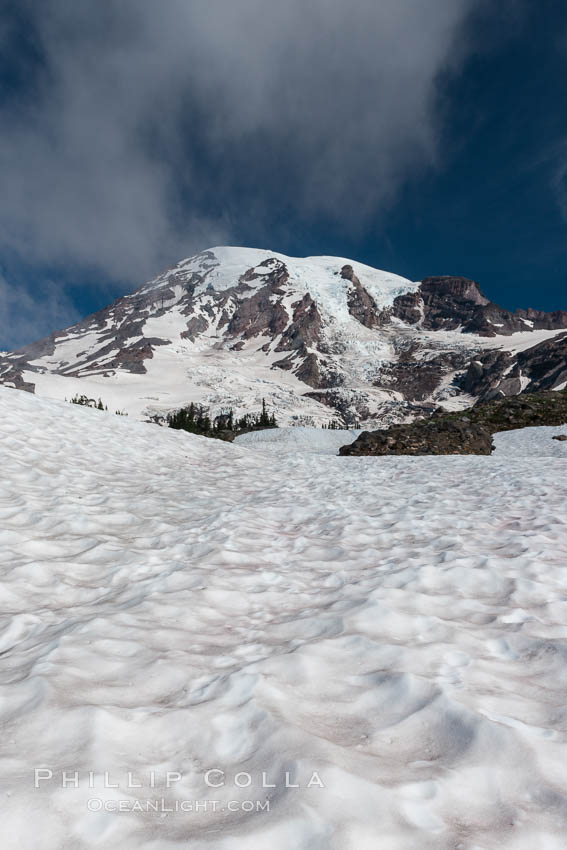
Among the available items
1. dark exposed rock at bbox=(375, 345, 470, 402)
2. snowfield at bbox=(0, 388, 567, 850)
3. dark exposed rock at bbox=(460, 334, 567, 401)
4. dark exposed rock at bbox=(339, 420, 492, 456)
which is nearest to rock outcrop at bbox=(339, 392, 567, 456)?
dark exposed rock at bbox=(339, 420, 492, 456)

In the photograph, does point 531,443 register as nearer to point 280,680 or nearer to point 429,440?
point 429,440

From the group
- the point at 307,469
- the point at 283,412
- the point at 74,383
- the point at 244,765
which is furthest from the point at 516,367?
the point at 244,765

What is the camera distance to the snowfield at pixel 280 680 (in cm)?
161

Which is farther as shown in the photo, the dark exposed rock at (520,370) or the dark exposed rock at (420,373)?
the dark exposed rock at (420,373)

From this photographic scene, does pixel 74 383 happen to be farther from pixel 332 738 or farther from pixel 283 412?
pixel 332 738

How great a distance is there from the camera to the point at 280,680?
2645mm

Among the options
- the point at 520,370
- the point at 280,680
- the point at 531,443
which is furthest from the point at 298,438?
the point at 520,370

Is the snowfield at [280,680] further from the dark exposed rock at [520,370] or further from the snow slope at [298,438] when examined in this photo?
the dark exposed rock at [520,370]

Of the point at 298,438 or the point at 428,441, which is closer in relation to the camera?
the point at 428,441

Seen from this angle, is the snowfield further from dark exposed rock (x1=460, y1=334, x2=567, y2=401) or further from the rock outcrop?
dark exposed rock (x1=460, y1=334, x2=567, y2=401)

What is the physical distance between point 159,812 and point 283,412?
134 meters

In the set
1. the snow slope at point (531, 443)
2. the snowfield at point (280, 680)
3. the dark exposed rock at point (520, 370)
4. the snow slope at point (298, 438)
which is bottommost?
the snowfield at point (280, 680)

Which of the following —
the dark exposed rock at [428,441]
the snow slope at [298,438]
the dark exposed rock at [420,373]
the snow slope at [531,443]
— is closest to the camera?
the snow slope at [531,443]

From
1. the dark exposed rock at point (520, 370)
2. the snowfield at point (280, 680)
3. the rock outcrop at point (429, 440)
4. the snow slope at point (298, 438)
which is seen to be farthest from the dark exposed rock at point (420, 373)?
the snowfield at point (280, 680)
